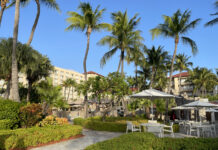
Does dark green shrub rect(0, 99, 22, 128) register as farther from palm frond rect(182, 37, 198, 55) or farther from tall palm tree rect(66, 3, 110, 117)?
palm frond rect(182, 37, 198, 55)

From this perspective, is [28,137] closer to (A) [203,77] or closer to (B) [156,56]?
(B) [156,56]

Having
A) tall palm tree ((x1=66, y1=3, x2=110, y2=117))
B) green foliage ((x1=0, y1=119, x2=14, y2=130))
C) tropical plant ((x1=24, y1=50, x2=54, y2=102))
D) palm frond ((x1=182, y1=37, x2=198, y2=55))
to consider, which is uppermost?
Result: tall palm tree ((x1=66, y1=3, x2=110, y2=117))

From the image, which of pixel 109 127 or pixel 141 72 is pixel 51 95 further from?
pixel 141 72

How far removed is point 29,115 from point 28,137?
2.59m

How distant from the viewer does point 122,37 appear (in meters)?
19.8

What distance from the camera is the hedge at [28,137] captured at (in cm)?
679

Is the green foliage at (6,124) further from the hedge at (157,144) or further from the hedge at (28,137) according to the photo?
the hedge at (157,144)

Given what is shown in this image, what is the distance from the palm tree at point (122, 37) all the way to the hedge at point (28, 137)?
487 inches

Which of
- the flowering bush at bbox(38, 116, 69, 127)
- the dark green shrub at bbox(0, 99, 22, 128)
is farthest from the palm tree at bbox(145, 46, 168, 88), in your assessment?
the dark green shrub at bbox(0, 99, 22, 128)

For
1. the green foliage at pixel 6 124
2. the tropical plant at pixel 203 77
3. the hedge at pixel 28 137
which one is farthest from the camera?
the tropical plant at pixel 203 77

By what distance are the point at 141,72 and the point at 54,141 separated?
2871cm

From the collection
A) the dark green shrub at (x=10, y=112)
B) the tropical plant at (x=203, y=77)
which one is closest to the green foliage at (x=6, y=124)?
the dark green shrub at (x=10, y=112)

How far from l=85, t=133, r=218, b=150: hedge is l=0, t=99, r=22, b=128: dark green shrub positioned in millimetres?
6548

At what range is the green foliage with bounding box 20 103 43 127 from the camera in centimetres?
959
